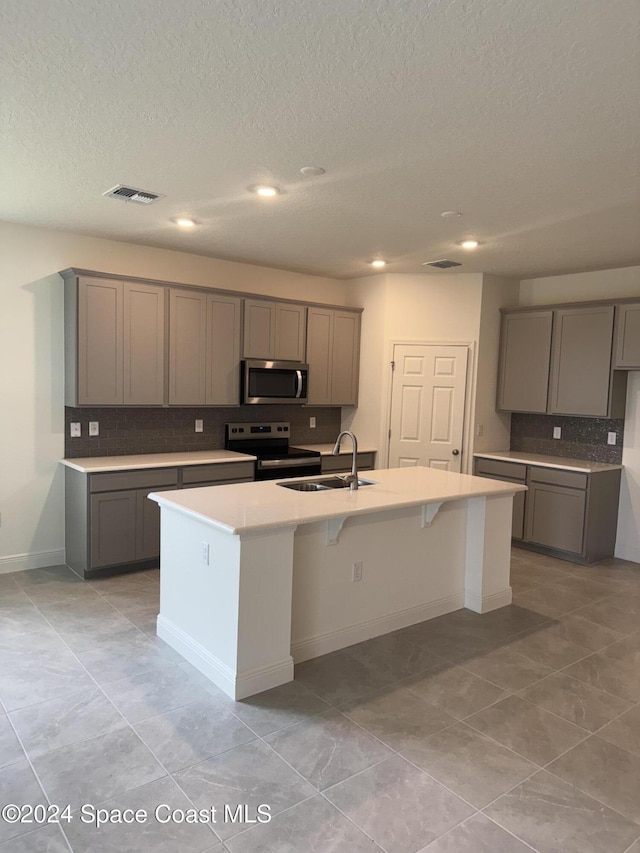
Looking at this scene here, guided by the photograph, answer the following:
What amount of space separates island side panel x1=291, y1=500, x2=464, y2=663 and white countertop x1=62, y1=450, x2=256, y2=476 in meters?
1.89

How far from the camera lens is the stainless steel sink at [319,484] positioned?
153 inches

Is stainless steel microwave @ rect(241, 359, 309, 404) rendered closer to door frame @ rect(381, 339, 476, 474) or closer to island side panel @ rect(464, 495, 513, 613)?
door frame @ rect(381, 339, 476, 474)

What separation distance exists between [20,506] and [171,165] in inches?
119

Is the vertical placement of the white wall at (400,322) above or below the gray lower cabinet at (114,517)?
above

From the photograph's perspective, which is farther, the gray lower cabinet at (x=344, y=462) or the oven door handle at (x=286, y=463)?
the gray lower cabinet at (x=344, y=462)

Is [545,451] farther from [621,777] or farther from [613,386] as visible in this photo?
[621,777]

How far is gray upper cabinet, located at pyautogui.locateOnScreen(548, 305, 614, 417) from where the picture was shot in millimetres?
5270

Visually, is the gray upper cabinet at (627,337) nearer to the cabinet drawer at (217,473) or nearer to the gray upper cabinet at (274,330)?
the gray upper cabinet at (274,330)

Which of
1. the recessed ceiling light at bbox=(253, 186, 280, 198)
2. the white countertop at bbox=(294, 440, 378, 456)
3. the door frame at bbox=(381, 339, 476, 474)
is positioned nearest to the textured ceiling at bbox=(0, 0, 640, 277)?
the recessed ceiling light at bbox=(253, 186, 280, 198)

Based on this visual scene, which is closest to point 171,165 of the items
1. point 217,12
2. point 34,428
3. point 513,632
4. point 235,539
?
point 217,12

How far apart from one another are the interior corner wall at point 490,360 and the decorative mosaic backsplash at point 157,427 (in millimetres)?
1916

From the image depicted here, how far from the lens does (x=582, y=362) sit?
5445mm

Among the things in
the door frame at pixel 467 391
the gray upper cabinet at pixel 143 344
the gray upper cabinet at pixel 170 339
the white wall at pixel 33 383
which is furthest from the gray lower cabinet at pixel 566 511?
the white wall at pixel 33 383

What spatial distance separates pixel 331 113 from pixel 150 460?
125 inches
